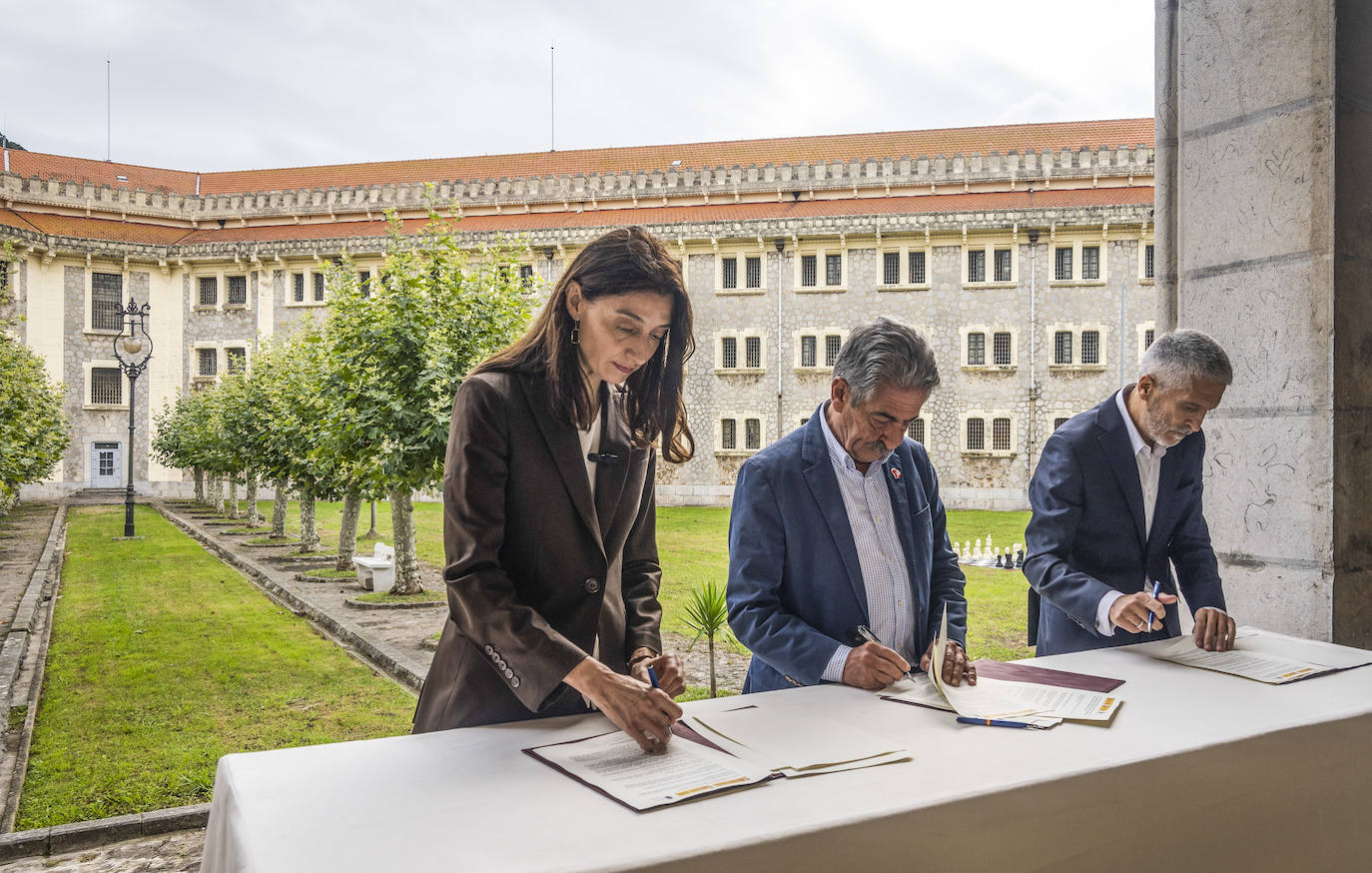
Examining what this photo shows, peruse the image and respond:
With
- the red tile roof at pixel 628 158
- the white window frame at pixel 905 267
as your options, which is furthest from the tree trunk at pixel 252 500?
the red tile roof at pixel 628 158

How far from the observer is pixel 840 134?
121ft

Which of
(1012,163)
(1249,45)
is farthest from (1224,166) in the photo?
(1012,163)

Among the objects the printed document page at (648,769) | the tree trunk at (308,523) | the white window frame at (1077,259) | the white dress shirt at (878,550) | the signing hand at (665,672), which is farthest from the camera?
the white window frame at (1077,259)

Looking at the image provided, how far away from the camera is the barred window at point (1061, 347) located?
2748 cm

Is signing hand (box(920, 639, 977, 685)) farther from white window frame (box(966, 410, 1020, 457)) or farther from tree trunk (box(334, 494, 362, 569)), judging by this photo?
white window frame (box(966, 410, 1020, 457))

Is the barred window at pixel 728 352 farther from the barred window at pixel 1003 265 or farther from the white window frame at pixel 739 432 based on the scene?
the barred window at pixel 1003 265

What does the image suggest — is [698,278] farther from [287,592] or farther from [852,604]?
[852,604]

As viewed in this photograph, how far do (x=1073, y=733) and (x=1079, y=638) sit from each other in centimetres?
108

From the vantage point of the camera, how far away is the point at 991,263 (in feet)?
91.0

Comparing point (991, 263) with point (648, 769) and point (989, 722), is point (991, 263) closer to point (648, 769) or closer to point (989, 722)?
point (989, 722)

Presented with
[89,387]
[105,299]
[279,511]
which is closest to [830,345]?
[279,511]

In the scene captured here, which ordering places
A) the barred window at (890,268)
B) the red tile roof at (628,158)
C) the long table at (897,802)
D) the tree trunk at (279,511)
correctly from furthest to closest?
1. the red tile roof at (628,158)
2. the barred window at (890,268)
3. the tree trunk at (279,511)
4. the long table at (897,802)

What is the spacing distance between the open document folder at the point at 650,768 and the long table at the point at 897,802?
0.02 m

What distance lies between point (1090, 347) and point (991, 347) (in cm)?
280
